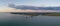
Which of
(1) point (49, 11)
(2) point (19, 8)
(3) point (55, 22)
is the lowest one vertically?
(3) point (55, 22)

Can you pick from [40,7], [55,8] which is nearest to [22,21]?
[40,7]


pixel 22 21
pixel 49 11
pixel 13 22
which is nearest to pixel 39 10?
pixel 49 11

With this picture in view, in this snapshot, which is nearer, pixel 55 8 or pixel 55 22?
pixel 55 8

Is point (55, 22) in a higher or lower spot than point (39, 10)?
lower

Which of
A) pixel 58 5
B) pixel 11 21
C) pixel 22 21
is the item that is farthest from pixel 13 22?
pixel 58 5

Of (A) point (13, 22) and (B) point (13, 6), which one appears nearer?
(B) point (13, 6)

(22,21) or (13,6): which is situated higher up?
(13,6)

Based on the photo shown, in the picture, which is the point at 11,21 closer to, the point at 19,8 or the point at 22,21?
the point at 22,21

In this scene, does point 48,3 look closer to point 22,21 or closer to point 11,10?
point 11,10
